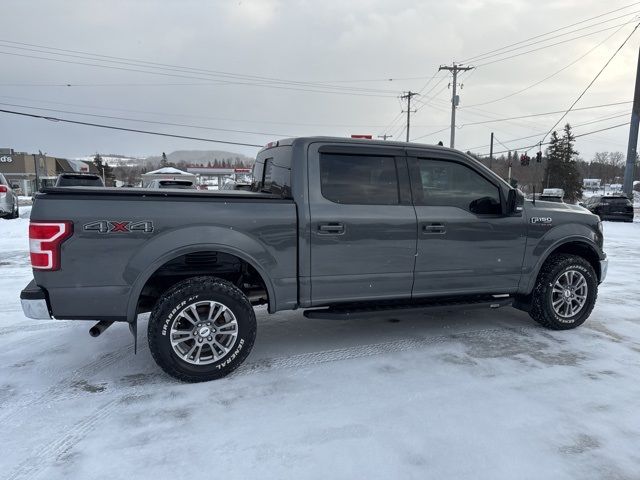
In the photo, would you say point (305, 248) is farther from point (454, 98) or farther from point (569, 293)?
point (454, 98)

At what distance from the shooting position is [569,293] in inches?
189

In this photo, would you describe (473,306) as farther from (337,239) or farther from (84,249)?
(84,249)

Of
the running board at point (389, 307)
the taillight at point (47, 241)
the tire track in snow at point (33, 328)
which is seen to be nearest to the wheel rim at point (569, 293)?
the running board at point (389, 307)

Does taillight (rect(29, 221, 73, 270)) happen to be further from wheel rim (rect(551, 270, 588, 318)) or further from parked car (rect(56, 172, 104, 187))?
parked car (rect(56, 172, 104, 187))

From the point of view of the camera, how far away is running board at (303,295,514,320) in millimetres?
3941

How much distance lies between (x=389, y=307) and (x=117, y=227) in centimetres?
244

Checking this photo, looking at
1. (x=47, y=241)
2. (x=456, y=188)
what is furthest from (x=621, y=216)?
(x=47, y=241)

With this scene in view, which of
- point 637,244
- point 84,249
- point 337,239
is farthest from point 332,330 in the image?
point 637,244

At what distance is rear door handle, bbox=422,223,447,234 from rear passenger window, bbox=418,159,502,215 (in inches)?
8.3

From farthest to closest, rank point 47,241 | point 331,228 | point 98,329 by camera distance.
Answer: point 331,228 → point 98,329 → point 47,241

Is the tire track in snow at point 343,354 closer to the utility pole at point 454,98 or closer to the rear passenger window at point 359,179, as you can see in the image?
the rear passenger window at point 359,179

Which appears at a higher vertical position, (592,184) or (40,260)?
(592,184)

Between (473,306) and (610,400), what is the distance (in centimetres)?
140

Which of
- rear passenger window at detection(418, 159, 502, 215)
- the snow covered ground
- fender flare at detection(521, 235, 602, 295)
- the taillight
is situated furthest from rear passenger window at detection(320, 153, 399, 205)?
the taillight
